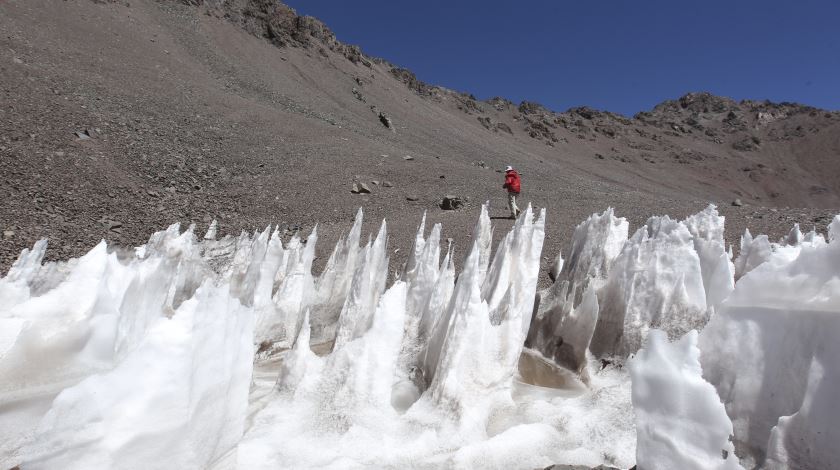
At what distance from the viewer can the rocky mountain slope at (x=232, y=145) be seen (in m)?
10.4

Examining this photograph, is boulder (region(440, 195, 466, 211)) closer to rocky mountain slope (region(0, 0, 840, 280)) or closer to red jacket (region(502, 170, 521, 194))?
rocky mountain slope (region(0, 0, 840, 280))

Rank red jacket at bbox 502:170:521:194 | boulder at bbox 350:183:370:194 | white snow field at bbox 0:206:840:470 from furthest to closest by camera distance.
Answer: boulder at bbox 350:183:370:194
red jacket at bbox 502:170:521:194
white snow field at bbox 0:206:840:470

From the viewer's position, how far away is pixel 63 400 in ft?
6.97

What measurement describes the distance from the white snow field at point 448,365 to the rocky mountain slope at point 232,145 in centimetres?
431

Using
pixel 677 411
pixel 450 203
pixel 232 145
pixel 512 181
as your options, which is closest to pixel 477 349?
pixel 677 411

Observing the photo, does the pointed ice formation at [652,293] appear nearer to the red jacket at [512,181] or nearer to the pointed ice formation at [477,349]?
the pointed ice formation at [477,349]

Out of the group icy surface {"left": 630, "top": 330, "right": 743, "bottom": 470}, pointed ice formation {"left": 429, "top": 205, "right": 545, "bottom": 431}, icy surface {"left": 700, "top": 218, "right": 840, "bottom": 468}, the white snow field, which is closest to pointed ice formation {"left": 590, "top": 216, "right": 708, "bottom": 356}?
the white snow field

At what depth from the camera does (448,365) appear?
3.62 m

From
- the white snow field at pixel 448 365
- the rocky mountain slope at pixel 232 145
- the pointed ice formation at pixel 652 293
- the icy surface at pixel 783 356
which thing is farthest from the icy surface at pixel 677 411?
the rocky mountain slope at pixel 232 145

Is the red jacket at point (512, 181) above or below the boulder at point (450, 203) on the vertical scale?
above

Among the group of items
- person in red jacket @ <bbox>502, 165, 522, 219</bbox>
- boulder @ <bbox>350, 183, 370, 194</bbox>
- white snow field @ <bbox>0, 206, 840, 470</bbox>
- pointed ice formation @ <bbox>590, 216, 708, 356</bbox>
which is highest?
person in red jacket @ <bbox>502, 165, 522, 219</bbox>

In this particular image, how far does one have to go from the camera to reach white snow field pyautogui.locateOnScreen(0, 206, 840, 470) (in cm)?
231

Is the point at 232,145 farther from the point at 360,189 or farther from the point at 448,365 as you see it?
the point at 448,365

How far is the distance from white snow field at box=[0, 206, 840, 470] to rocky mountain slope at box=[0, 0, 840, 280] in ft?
14.1
